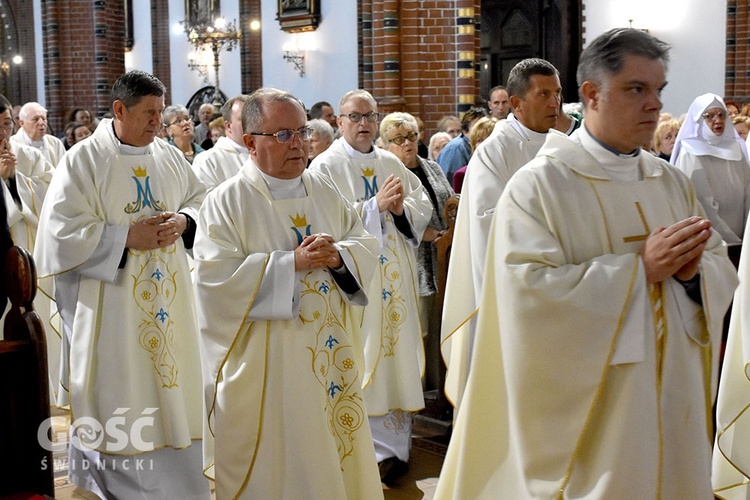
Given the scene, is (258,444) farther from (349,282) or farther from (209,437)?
(349,282)

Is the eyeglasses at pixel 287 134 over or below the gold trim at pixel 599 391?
over

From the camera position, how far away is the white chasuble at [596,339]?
2889 mm

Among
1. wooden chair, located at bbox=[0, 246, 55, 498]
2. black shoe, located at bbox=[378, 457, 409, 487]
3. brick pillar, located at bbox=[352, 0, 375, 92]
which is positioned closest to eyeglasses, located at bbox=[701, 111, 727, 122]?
black shoe, located at bbox=[378, 457, 409, 487]

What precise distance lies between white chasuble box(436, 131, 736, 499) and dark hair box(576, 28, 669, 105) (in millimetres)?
235

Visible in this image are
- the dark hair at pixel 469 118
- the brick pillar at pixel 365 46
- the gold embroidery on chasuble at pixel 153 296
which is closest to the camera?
the gold embroidery on chasuble at pixel 153 296

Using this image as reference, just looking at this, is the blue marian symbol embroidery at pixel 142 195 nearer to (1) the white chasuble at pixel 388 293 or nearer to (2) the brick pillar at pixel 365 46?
(1) the white chasuble at pixel 388 293

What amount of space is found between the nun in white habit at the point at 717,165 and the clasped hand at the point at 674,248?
13.0 feet

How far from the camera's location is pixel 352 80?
51.5 feet

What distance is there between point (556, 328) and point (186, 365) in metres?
2.54

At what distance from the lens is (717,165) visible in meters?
6.71

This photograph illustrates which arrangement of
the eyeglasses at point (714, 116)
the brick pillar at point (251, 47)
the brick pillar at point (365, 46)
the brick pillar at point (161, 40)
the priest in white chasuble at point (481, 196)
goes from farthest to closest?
the brick pillar at point (161, 40) → the brick pillar at point (251, 47) → the brick pillar at point (365, 46) → the eyeglasses at point (714, 116) → the priest in white chasuble at point (481, 196)

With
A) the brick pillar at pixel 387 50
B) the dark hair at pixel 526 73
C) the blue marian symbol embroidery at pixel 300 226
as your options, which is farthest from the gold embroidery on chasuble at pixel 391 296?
the brick pillar at pixel 387 50

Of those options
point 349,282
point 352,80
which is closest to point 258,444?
point 349,282

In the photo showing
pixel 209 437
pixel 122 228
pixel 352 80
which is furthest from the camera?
pixel 352 80
